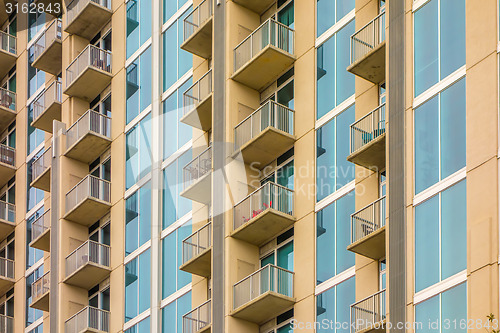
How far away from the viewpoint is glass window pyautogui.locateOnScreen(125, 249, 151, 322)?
148 feet

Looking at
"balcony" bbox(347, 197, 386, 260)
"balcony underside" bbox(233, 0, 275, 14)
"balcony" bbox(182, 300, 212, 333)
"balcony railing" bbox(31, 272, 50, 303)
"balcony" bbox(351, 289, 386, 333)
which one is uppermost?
"balcony underside" bbox(233, 0, 275, 14)

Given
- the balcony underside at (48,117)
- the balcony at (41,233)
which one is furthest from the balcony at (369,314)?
the balcony underside at (48,117)

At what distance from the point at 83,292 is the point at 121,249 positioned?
3.56 metres

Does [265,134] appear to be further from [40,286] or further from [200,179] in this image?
[40,286]

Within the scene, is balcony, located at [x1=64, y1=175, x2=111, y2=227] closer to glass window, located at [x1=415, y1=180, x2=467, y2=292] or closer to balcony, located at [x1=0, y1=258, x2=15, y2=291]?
balcony, located at [x1=0, y1=258, x2=15, y2=291]

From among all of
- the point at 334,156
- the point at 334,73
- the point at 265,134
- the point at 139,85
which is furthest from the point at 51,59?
the point at 334,156

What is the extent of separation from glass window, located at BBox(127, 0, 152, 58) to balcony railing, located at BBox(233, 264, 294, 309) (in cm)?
1369

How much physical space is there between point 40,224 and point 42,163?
2.94 meters

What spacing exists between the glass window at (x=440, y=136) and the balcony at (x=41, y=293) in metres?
22.3

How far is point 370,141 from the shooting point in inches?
1389

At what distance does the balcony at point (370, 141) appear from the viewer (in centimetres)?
3497

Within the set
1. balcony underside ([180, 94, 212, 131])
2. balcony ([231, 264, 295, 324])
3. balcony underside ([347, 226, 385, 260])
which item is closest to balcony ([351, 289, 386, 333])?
balcony underside ([347, 226, 385, 260])

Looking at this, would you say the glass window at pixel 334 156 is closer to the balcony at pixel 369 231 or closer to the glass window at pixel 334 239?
the glass window at pixel 334 239

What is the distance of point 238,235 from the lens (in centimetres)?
3988
